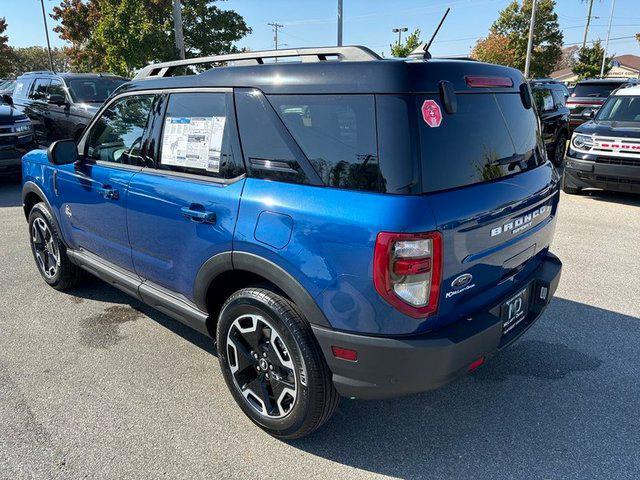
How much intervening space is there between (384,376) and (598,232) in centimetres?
541

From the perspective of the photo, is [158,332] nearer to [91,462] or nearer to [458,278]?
[91,462]

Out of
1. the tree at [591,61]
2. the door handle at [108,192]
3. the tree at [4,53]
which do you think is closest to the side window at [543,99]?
the door handle at [108,192]

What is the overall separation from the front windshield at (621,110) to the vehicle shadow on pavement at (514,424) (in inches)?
251

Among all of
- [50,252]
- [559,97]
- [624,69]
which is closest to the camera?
[50,252]

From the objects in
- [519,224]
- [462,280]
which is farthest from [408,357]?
[519,224]

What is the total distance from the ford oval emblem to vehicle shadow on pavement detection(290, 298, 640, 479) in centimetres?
93

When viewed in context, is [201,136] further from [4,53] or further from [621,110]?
[4,53]

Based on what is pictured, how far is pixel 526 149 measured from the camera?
2.72 metres

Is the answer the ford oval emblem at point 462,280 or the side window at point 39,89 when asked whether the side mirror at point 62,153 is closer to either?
the ford oval emblem at point 462,280

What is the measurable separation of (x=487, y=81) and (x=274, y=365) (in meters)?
1.79

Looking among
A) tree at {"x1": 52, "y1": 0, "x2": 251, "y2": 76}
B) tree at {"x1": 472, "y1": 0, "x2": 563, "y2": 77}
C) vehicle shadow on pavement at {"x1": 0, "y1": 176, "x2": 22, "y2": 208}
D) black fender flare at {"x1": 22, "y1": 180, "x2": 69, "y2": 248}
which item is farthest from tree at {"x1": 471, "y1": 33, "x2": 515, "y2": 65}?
black fender flare at {"x1": 22, "y1": 180, "x2": 69, "y2": 248}

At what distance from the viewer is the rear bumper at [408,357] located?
2.02 meters

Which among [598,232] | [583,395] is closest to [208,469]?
[583,395]

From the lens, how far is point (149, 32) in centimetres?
1980
